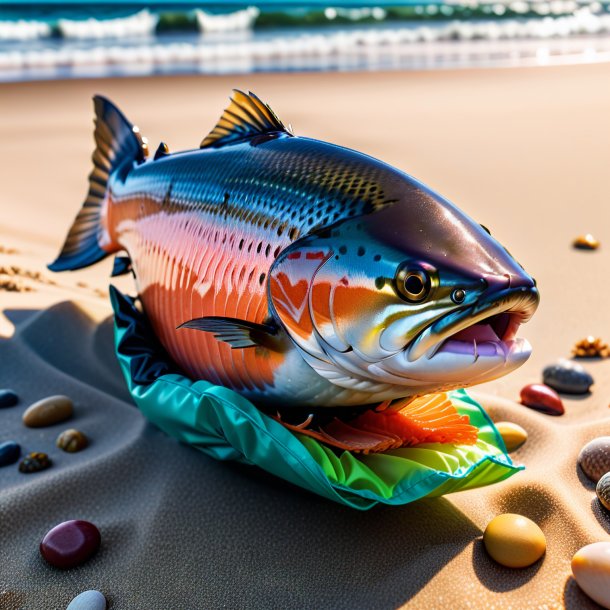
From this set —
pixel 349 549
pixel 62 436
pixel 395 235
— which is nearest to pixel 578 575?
pixel 349 549

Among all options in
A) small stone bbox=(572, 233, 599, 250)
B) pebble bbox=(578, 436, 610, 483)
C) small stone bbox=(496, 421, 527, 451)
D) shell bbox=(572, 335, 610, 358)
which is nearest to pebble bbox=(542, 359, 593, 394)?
shell bbox=(572, 335, 610, 358)

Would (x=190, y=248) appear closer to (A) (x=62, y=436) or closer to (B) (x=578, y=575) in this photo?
(A) (x=62, y=436)

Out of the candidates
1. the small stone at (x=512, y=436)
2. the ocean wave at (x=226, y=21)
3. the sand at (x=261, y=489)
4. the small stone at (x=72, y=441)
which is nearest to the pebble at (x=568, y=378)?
the sand at (x=261, y=489)

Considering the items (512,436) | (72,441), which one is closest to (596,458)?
(512,436)

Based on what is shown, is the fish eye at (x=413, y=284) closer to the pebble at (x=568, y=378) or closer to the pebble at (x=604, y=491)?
the pebble at (x=604, y=491)

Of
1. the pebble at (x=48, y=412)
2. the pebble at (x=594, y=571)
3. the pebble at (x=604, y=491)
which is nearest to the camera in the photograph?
the pebble at (x=594, y=571)

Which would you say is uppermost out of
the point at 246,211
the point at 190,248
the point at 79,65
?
the point at 246,211

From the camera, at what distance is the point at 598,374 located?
2.88 metres

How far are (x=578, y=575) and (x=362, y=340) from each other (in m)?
0.76

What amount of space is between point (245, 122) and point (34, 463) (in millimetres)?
1230

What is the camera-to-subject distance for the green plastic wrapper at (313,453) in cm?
179

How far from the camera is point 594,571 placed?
1.68 metres

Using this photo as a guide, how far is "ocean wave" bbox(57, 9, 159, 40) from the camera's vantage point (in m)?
14.5

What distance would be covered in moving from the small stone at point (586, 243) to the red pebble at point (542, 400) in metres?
1.83
